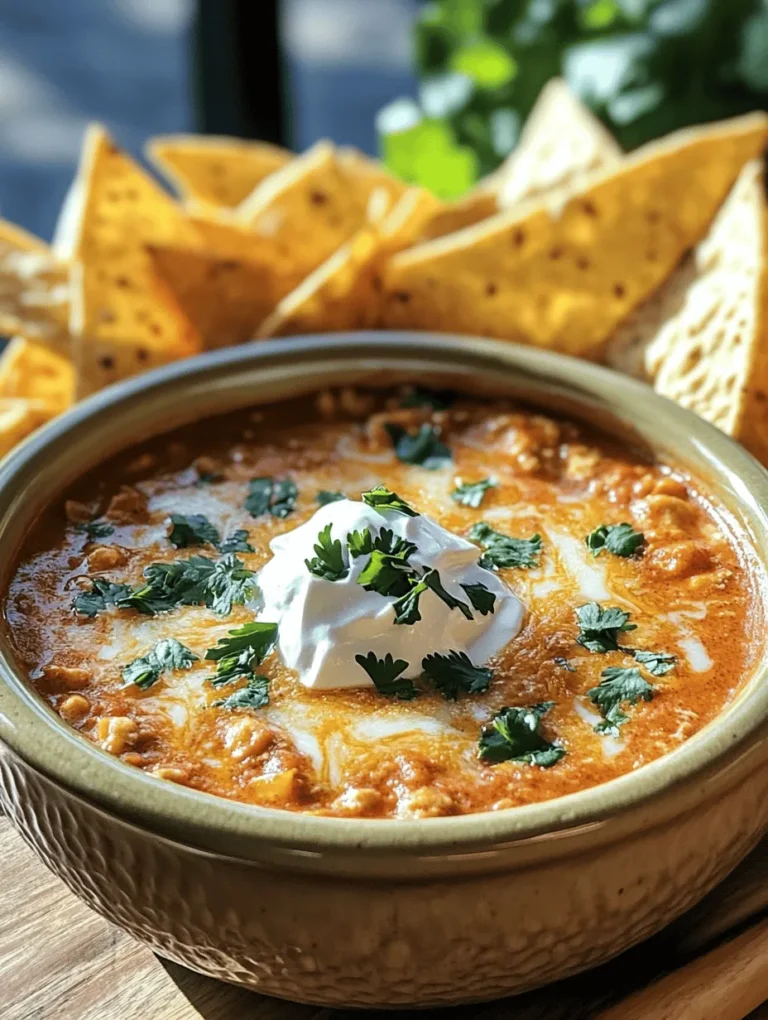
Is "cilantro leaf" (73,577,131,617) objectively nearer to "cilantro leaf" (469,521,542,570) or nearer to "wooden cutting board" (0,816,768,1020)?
"wooden cutting board" (0,816,768,1020)

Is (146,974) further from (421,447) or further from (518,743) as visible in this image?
(421,447)

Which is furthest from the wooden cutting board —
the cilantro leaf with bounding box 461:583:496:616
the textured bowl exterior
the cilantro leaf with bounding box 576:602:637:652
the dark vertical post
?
the dark vertical post

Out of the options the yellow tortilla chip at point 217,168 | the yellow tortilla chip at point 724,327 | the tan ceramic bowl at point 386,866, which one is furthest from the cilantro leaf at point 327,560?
the yellow tortilla chip at point 217,168

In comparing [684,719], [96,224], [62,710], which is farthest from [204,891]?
[96,224]

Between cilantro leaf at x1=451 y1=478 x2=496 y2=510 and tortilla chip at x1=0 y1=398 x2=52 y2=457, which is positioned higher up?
cilantro leaf at x1=451 y1=478 x2=496 y2=510

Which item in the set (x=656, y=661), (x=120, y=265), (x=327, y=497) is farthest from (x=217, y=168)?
(x=656, y=661)
